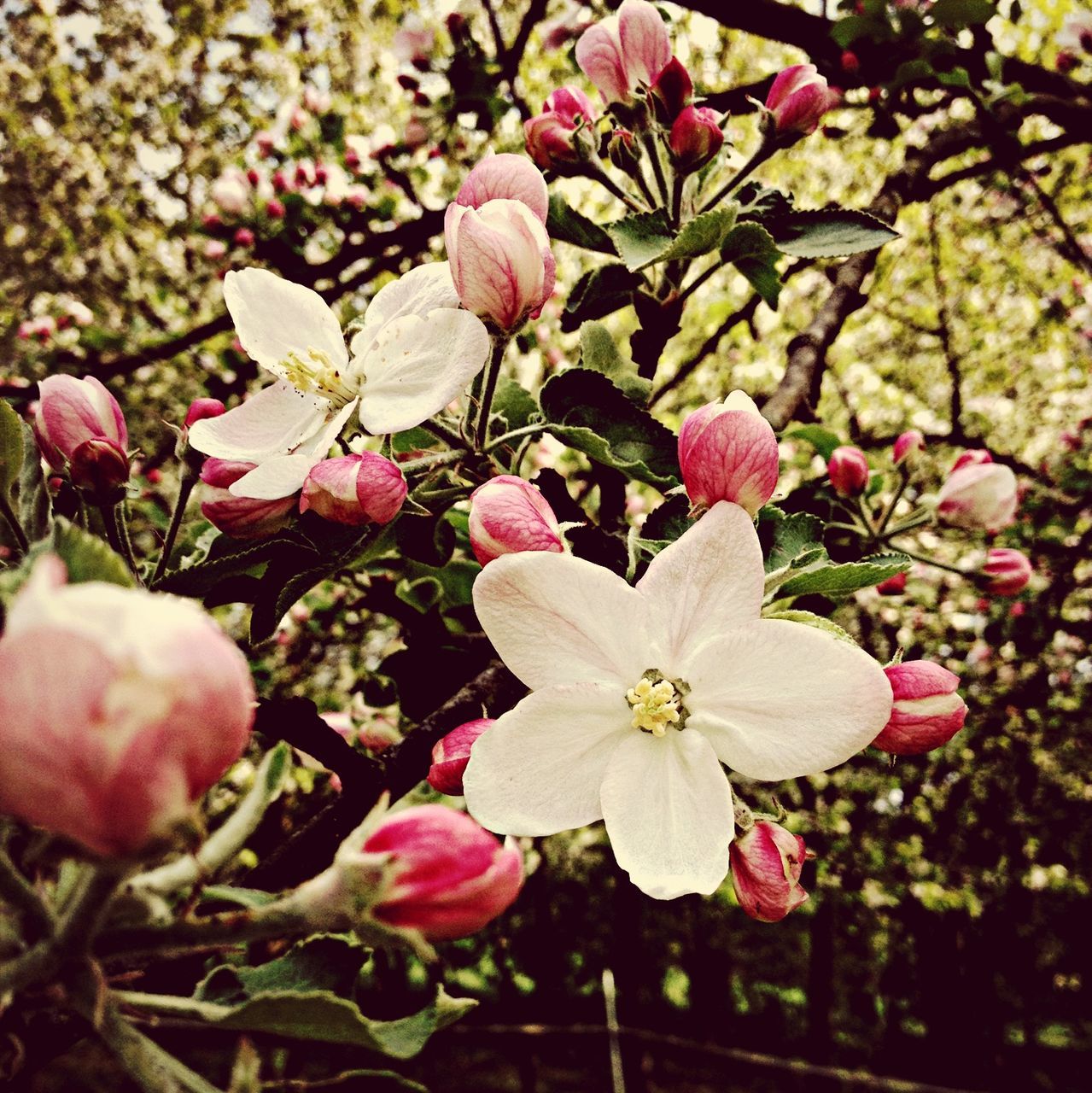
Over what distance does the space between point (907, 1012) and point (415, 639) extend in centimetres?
569

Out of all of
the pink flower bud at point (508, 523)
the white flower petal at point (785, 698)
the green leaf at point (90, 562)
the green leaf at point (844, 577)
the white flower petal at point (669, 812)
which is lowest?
the white flower petal at point (669, 812)

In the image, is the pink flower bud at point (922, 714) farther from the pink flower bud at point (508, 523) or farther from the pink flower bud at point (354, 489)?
the pink flower bud at point (354, 489)

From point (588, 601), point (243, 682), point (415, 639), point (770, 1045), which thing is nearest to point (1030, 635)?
point (415, 639)

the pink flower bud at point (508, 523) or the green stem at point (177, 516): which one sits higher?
the pink flower bud at point (508, 523)

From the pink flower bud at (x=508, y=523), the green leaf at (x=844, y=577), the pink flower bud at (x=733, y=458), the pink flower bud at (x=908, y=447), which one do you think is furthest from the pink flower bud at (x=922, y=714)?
the pink flower bud at (x=908, y=447)

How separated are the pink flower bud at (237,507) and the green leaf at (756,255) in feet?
1.94

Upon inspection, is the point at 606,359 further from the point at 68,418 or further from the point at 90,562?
the point at 90,562

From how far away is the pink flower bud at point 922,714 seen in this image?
2.26ft

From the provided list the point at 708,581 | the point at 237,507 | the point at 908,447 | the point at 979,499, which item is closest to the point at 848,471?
the point at 979,499

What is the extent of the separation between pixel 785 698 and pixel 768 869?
150mm

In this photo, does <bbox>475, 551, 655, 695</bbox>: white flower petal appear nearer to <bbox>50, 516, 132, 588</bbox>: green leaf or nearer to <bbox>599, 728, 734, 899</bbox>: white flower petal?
<bbox>599, 728, 734, 899</bbox>: white flower petal

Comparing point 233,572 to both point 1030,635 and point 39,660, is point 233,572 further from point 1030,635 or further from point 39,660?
point 1030,635

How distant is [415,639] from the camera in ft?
3.77

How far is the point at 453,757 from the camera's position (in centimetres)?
68
